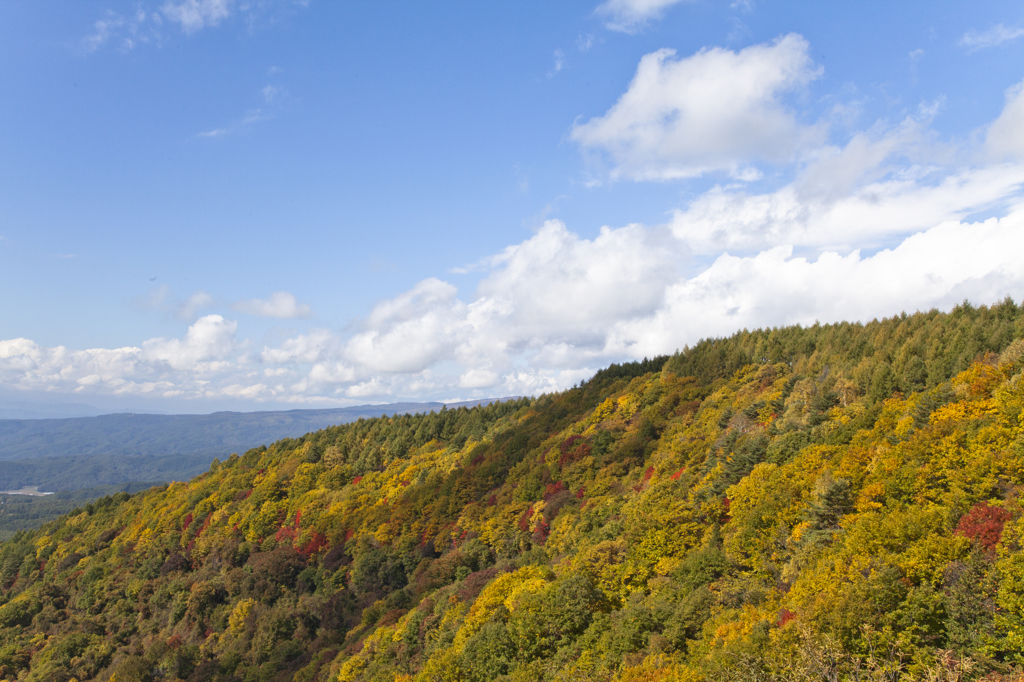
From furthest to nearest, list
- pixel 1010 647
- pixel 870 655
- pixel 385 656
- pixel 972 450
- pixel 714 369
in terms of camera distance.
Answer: pixel 714 369 < pixel 385 656 < pixel 972 450 < pixel 870 655 < pixel 1010 647

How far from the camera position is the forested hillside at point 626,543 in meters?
27.1

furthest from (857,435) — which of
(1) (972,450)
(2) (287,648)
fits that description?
(2) (287,648)

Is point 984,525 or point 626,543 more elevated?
point 984,525

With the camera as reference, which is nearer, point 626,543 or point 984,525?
→ point 984,525

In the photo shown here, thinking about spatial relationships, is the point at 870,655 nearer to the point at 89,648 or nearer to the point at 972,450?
the point at 972,450

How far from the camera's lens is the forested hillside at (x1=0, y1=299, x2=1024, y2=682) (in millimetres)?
27109

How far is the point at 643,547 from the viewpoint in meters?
43.3

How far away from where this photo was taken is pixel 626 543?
151 feet

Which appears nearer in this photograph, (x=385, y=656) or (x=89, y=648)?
(x=385, y=656)

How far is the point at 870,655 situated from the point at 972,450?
16961 millimetres

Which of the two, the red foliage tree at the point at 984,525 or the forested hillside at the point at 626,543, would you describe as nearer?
the forested hillside at the point at 626,543

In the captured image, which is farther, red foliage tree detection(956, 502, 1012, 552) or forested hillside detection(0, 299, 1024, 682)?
red foliage tree detection(956, 502, 1012, 552)

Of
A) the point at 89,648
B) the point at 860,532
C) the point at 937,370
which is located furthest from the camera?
the point at 89,648

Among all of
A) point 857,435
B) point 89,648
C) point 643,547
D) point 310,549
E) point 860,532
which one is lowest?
point 89,648
